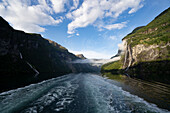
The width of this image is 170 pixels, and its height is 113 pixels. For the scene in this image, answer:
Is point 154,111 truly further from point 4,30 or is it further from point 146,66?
point 4,30

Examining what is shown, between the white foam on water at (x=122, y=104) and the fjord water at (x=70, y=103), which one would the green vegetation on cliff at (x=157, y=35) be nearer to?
the white foam on water at (x=122, y=104)

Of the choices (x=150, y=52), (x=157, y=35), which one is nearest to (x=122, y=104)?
(x=150, y=52)

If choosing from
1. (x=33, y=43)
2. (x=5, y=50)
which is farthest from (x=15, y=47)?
(x=33, y=43)

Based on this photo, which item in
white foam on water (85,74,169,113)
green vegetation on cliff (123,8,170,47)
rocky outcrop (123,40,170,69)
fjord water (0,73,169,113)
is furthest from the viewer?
green vegetation on cliff (123,8,170,47)

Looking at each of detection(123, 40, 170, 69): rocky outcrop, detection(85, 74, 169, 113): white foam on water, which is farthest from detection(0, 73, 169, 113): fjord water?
detection(123, 40, 170, 69): rocky outcrop

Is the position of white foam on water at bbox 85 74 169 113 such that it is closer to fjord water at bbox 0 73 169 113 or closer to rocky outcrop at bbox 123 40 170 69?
fjord water at bbox 0 73 169 113

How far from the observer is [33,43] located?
10006 cm

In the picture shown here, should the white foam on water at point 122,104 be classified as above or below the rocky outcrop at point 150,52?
below

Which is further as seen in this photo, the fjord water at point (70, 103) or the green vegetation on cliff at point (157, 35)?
the green vegetation on cliff at point (157, 35)

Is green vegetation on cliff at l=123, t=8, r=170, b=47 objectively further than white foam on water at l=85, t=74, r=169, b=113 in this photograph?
Yes

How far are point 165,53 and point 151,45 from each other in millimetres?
15749

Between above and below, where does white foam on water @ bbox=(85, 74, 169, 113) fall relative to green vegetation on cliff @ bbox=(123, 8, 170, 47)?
below

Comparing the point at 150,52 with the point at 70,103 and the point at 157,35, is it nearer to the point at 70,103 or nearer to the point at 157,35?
the point at 157,35

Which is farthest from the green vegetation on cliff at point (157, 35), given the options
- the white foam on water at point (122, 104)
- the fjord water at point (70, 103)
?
the fjord water at point (70, 103)
